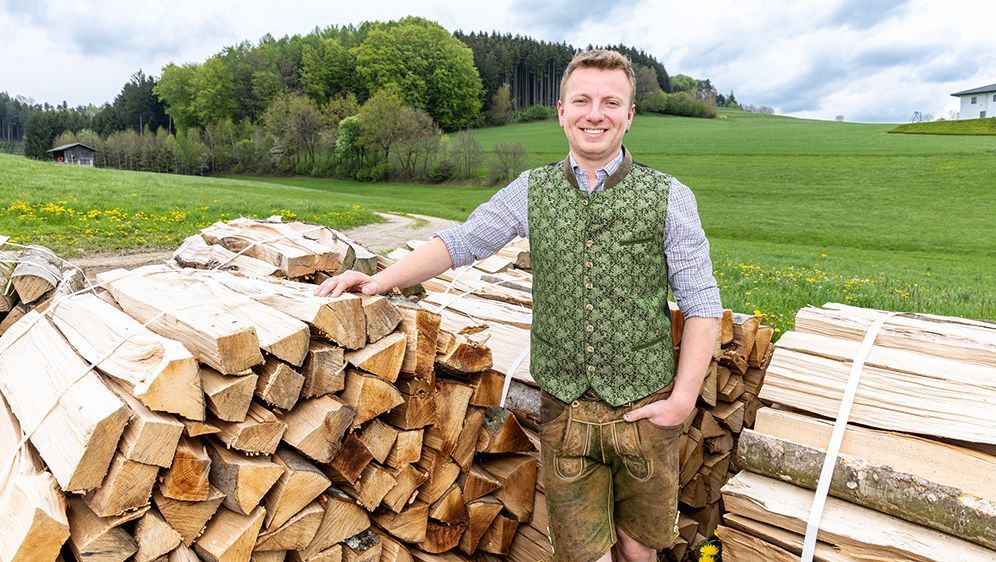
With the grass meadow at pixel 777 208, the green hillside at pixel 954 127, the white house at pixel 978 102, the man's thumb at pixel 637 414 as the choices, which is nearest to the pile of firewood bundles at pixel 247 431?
the man's thumb at pixel 637 414

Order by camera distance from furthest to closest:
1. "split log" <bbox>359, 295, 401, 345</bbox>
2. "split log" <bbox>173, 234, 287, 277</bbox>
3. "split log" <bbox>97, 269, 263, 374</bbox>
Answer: "split log" <bbox>173, 234, 287, 277</bbox> < "split log" <bbox>359, 295, 401, 345</bbox> < "split log" <bbox>97, 269, 263, 374</bbox>

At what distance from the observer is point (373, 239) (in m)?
15.9

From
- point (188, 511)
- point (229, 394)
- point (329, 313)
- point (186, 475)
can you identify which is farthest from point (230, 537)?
point (329, 313)

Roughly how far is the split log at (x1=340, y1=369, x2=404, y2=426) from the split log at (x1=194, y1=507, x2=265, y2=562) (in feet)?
1.57

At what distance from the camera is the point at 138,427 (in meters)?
1.99

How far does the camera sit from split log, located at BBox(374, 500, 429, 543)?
105 inches

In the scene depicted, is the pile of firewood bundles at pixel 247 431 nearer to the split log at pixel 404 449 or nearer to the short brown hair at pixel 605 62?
the split log at pixel 404 449

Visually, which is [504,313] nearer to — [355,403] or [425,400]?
[425,400]

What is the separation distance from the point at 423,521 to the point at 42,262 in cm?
284

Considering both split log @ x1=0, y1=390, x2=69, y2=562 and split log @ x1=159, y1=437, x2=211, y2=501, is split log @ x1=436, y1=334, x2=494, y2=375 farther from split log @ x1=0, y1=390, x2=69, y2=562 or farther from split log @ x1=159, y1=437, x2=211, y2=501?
split log @ x1=0, y1=390, x2=69, y2=562

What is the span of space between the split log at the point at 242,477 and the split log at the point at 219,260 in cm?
141

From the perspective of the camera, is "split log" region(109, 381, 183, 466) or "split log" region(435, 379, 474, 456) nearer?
"split log" region(109, 381, 183, 466)

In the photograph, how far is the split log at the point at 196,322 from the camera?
7.04ft

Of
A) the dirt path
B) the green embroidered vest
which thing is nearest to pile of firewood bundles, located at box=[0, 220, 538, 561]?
the green embroidered vest
